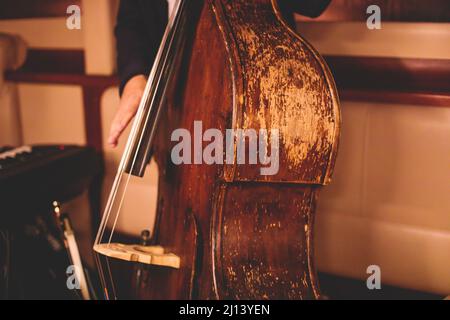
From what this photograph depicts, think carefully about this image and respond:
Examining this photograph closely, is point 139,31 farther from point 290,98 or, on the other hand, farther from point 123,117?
point 290,98

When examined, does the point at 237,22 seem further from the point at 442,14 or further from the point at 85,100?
the point at 85,100

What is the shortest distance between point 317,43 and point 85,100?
2.42ft

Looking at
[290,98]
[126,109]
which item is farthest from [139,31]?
[290,98]

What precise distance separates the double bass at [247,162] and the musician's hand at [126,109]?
7 cm

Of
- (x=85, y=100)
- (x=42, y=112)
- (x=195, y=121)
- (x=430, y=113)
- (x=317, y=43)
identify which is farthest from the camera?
(x=42, y=112)

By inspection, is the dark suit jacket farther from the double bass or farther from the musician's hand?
the double bass

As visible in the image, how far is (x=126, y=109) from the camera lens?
2.84 feet

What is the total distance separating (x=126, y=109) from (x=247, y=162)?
1.05 feet

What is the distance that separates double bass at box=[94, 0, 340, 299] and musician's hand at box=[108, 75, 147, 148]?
7cm

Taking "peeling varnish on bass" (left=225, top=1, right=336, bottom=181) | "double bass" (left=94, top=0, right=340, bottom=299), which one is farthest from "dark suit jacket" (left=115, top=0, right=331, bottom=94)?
"peeling varnish on bass" (left=225, top=1, right=336, bottom=181)

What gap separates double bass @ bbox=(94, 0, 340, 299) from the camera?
0.65m
